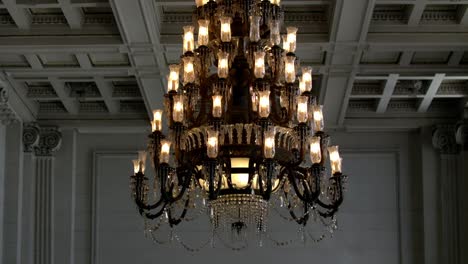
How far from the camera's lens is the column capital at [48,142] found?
16406 millimetres

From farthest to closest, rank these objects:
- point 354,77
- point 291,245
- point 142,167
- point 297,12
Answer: point 291,245 → point 354,77 → point 297,12 → point 142,167

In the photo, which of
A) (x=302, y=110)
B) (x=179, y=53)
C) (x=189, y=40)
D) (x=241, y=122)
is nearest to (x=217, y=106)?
(x=241, y=122)

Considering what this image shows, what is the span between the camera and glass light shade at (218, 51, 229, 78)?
1033 centimetres

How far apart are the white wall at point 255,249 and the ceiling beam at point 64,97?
0.36 m

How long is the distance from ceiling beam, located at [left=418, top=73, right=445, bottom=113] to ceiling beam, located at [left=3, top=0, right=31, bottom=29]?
531 centimetres

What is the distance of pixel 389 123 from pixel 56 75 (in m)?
4.83

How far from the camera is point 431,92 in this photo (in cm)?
1567

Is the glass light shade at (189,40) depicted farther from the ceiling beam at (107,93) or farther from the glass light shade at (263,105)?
the ceiling beam at (107,93)

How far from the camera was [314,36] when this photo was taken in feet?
46.0

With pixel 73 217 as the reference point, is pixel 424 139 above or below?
above

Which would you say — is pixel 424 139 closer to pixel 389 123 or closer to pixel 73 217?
pixel 389 123

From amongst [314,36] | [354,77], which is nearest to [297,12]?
[314,36]

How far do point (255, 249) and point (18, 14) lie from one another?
4.89 m

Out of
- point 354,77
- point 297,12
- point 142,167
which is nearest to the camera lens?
point 142,167
